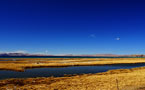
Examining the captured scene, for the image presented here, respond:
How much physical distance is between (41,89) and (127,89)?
36.0 ft

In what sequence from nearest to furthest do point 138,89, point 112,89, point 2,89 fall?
point 138,89, point 112,89, point 2,89

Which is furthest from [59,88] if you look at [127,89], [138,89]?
[138,89]

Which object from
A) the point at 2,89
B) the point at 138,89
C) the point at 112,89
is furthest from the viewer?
the point at 2,89

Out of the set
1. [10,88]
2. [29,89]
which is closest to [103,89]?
[29,89]

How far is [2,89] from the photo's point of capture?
15.8 metres

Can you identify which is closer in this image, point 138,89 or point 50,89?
point 138,89

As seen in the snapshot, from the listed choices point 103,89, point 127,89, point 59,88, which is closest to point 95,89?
point 103,89

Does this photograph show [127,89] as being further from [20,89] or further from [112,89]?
[20,89]

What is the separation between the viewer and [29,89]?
1569 centimetres

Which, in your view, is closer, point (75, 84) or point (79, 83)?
point (75, 84)

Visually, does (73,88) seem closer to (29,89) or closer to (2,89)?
(29,89)

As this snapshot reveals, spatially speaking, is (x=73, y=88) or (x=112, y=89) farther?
(x=73, y=88)

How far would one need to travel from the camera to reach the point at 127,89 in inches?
567

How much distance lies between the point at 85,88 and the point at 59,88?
11.6ft
